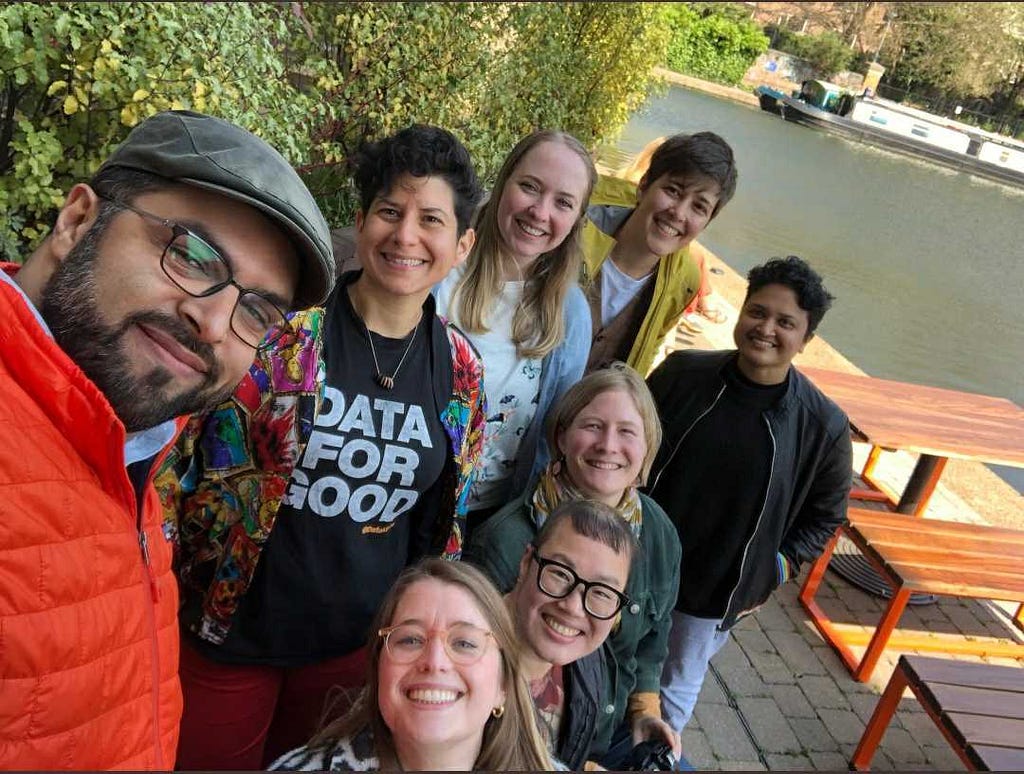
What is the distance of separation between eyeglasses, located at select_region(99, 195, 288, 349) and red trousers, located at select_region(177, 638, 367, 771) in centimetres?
94

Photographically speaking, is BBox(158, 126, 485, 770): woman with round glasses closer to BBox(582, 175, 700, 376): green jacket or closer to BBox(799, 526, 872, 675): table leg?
A: BBox(582, 175, 700, 376): green jacket

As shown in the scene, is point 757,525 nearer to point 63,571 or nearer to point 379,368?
point 379,368

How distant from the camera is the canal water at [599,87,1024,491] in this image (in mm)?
12008

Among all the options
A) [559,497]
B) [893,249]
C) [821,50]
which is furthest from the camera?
[821,50]

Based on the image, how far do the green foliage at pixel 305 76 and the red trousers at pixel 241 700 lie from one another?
1602 mm

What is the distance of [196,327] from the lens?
1.07 metres

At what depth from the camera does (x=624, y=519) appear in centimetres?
211

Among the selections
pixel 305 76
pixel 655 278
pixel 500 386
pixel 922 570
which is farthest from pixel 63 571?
pixel 305 76

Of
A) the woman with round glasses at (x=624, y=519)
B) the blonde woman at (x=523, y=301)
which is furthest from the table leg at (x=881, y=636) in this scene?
the blonde woman at (x=523, y=301)

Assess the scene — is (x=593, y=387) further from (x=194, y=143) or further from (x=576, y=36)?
(x=576, y=36)

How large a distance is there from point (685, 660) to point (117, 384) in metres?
2.48

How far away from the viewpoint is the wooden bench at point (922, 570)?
382 centimetres

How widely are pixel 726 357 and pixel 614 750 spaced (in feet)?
4.59

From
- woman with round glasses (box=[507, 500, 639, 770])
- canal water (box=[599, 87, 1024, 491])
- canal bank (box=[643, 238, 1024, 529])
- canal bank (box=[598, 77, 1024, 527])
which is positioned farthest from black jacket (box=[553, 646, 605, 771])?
canal water (box=[599, 87, 1024, 491])
